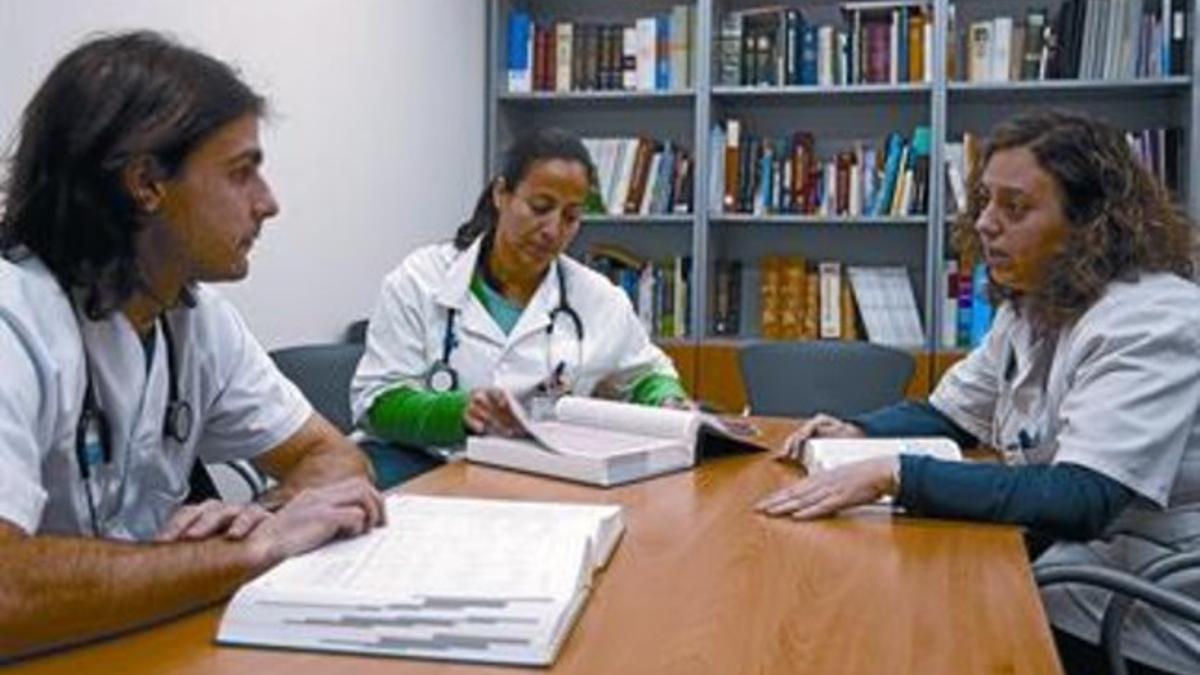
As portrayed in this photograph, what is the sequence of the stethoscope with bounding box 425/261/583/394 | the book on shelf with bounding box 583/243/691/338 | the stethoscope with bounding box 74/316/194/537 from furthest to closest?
1. the book on shelf with bounding box 583/243/691/338
2. the stethoscope with bounding box 425/261/583/394
3. the stethoscope with bounding box 74/316/194/537

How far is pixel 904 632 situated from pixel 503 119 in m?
3.71

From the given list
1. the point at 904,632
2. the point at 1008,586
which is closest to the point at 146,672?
the point at 904,632

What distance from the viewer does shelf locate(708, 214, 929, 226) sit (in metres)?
4.18

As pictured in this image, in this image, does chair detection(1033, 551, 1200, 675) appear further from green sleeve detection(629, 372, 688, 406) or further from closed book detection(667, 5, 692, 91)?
closed book detection(667, 5, 692, 91)

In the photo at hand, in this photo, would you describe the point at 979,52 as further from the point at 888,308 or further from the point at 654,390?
the point at 654,390

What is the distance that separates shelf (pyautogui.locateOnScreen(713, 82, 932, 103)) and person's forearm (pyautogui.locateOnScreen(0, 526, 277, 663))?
3388mm

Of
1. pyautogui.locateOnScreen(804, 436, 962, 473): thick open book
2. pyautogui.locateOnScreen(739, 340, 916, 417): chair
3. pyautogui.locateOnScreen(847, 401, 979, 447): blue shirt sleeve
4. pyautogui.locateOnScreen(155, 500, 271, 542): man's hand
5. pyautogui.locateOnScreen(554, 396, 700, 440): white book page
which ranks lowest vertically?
pyautogui.locateOnScreen(739, 340, 916, 417): chair

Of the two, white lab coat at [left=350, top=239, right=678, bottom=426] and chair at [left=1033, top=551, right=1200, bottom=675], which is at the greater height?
white lab coat at [left=350, top=239, right=678, bottom=426]

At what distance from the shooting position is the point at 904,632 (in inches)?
44.2

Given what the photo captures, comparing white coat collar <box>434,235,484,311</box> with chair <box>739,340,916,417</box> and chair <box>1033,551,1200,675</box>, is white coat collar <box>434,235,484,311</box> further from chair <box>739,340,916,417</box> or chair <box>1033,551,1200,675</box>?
chair <box>1033,551,1200,675</box>

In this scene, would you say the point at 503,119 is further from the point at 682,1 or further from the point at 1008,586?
the point at 1008,586

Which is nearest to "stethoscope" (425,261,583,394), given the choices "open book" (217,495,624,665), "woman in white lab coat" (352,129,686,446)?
"woman in white lab coat" (352,129,686,446)

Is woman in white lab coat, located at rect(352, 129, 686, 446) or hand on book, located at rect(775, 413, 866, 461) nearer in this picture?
hand on book, located at rect(775, 413, 866, 461)

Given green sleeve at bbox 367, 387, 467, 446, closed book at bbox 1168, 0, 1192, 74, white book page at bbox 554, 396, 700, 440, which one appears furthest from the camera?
closed book at bbox 1168, 0, 1192, 74
